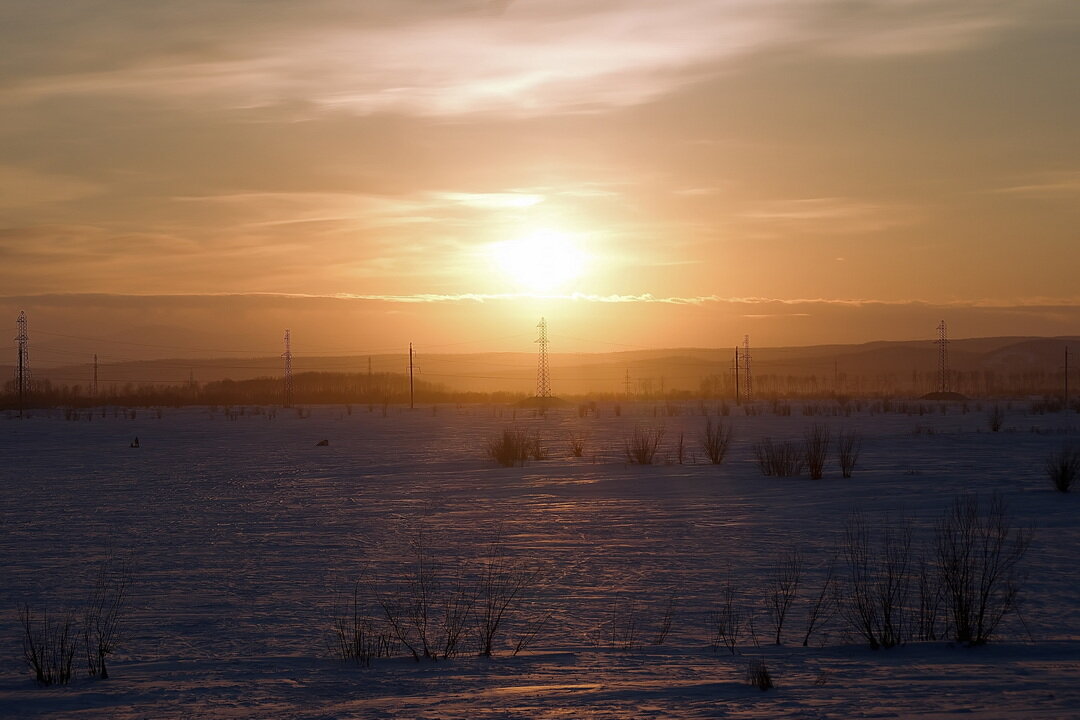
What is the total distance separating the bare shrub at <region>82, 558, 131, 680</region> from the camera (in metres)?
7.14

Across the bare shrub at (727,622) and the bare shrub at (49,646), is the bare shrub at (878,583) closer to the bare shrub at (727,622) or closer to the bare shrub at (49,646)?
the bare shrub at (727,622)

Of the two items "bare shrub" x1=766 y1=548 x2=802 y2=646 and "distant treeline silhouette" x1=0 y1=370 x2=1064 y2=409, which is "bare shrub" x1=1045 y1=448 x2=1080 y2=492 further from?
"distant treeline silhouette" x1=0 y1=370 x2=1064 y2=409

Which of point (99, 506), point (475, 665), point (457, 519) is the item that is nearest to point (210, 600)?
point (475, 665)

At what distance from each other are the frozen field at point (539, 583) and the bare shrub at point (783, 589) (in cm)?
10

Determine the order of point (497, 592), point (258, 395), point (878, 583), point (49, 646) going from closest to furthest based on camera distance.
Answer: point (49, 646) < point (878, 583) < point (497, 592) < point (258, 395)

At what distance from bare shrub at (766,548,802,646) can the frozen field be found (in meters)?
0.10

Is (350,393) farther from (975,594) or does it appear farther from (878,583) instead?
(975,594)

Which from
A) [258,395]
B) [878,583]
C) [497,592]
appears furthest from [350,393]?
[878,583]

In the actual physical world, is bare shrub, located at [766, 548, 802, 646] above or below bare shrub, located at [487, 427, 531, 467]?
below

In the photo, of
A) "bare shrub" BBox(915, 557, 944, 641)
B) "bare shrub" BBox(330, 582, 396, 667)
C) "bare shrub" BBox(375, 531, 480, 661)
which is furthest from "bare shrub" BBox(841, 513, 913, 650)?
"bare shrub" BBox(330, 582, 396, 667)

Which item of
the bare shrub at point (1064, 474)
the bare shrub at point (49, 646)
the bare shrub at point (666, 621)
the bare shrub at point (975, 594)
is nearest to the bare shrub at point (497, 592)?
the bare shrub at point (666, 621)

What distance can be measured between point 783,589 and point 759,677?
2.60 metres

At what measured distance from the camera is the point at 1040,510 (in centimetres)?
1394

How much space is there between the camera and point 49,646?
7457mm
